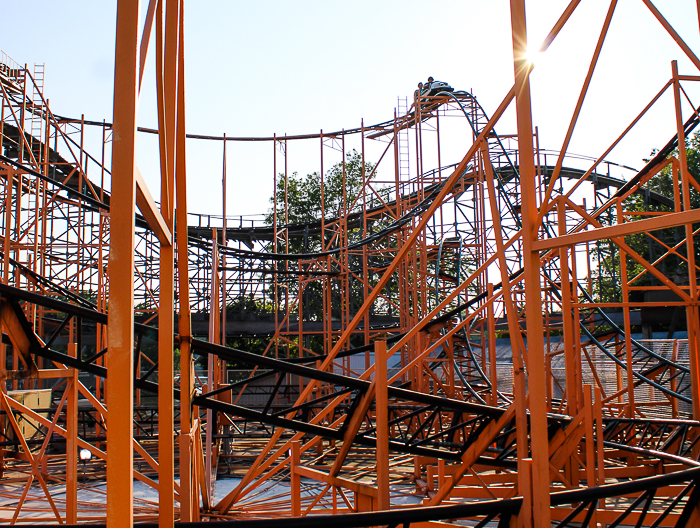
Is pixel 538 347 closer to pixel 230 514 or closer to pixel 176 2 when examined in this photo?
pixel 176 2

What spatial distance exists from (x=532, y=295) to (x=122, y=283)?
113 inches

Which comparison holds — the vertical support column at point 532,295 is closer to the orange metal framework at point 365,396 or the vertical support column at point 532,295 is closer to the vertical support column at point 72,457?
the orange metal framework at point 365,396

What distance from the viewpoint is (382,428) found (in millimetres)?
5520

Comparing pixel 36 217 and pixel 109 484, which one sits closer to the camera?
pixel 109 484

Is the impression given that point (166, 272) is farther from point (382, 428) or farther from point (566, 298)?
point (566, 298)

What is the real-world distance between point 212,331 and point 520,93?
222 inches

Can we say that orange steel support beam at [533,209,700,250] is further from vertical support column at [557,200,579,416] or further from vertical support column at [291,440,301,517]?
vertical support column at [291,440,301,517]

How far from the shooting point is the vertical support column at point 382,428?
17.4ft

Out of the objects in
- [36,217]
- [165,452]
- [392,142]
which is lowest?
[165,452]

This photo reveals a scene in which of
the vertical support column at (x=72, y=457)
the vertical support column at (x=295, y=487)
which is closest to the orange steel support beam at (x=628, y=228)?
the vertical support column at (x=295, y=487)

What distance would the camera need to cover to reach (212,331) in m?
8.25

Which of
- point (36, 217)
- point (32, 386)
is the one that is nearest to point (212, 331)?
point (36, 217)

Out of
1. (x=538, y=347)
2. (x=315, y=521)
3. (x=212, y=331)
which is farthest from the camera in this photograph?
(x=212, y=331)

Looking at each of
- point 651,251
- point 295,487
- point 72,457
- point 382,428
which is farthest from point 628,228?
point 651,251
